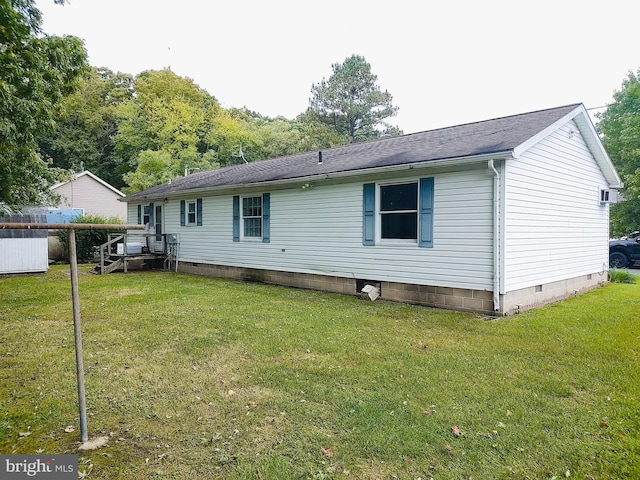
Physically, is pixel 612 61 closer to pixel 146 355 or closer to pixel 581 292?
pixel 581 292

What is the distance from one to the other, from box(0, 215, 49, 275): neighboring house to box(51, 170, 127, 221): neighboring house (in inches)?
528

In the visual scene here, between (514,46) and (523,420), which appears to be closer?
(523,420)

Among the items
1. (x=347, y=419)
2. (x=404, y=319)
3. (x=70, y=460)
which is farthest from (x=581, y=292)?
(x=70, y=460)

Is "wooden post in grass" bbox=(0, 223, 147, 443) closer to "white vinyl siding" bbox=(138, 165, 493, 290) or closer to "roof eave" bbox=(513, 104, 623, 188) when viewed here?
"white vinyl siding" bbox=(138, 165, 493, 290)

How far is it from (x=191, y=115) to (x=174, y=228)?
18.2 meters

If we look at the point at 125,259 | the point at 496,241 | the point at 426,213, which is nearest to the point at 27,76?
the point at 426,213

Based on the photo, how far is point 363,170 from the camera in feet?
26.0

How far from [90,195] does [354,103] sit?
21396 mm

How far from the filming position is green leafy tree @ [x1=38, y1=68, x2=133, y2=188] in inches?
1226

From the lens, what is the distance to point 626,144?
1895cm

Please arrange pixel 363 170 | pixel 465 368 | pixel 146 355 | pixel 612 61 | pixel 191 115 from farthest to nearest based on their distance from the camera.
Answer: pixel 191 115, pixel 612 61, pixel 363 170, pixel 146 355, pixel 465 368

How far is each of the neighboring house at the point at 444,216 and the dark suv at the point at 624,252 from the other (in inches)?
280

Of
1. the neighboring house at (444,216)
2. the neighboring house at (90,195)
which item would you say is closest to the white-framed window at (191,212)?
the neighboring house at (444,216)

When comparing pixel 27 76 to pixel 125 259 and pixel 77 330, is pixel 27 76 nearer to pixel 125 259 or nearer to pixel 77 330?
pixel 77 330
